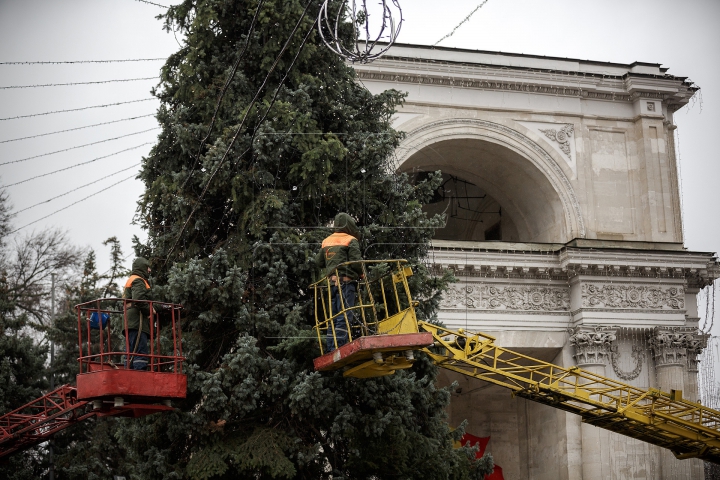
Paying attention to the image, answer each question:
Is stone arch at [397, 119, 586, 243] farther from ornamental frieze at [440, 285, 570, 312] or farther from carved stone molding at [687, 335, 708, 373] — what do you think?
carved stone molding at [687, 335, 708, 373]

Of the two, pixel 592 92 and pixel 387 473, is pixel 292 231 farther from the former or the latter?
pixel 592 92

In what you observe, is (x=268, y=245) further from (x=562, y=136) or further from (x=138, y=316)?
(x=562, y=136)

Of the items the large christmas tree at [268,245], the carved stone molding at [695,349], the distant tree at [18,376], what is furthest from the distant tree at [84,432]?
the carved stone molding at [695,349]

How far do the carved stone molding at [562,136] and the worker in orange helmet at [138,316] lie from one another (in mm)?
18702

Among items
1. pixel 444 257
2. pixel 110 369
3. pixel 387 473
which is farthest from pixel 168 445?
pixel 444 257

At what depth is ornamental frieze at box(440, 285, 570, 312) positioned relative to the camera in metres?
28.0

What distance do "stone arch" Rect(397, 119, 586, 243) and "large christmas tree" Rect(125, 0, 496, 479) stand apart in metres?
13.4

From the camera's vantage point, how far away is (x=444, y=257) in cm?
2719

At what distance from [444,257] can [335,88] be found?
1259 cm

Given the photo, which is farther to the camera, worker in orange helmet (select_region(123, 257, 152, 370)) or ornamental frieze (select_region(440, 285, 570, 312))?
ornamental frieze (select_region(440, 285, 570, 312))

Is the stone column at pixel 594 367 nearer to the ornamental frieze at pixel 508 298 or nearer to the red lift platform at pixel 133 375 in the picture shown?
the ornamental frieze at pixel 508 298

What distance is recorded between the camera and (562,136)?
97.8 feet


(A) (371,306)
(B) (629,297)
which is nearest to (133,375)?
(A) (371,306)

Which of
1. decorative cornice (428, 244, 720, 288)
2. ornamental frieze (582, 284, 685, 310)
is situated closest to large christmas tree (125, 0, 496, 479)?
decorative cornice (428, 244, 720, 288)
